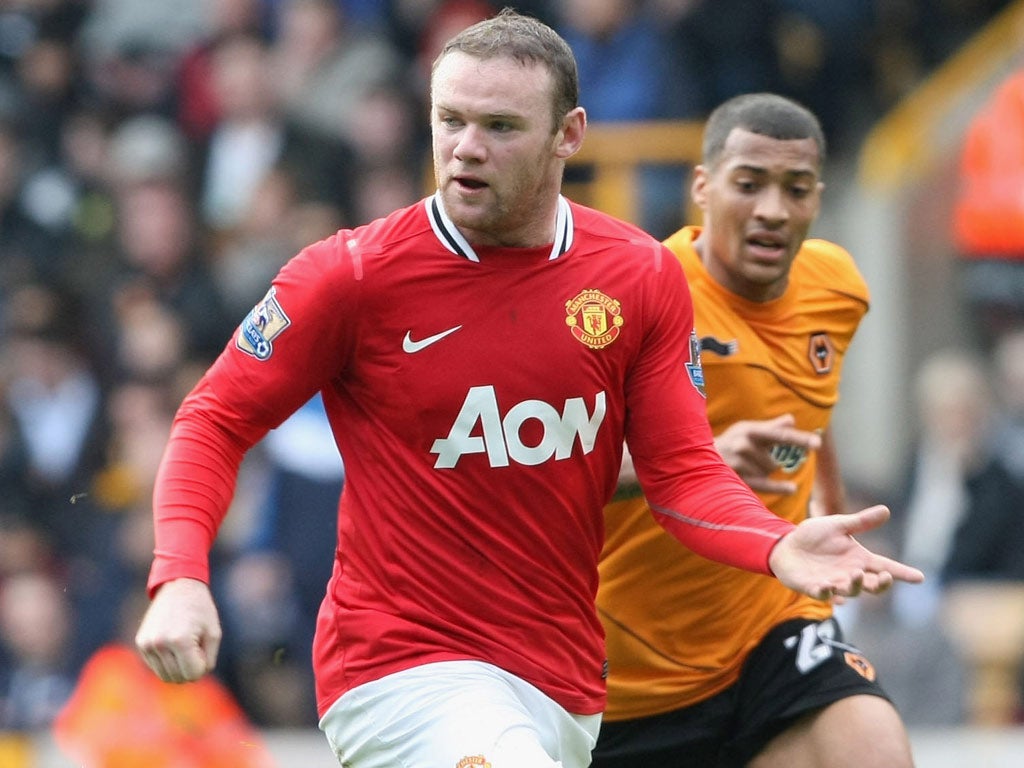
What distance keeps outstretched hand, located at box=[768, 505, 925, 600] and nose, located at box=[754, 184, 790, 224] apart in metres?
1.37

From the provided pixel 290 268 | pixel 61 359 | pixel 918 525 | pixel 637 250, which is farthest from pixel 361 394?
pixel 61 359

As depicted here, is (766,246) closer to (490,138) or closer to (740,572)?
(740,572)

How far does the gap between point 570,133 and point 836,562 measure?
4.29 feet

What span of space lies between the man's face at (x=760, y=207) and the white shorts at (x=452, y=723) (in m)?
1.49

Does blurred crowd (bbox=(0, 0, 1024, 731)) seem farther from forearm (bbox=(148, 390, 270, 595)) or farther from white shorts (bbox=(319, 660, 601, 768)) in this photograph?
forearm (bbox=(148, 390, 270, 595))

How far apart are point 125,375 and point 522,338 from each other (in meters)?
6.79

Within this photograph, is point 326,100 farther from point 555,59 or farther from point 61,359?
point 555,59

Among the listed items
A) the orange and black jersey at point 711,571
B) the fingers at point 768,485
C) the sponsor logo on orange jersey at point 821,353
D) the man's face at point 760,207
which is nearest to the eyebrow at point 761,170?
the man's face at point 760,207

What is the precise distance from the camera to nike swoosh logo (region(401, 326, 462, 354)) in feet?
15.6

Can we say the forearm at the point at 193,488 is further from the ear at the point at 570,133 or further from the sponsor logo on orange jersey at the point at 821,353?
A: the sponsor logo on orange jersey at the point at 821,353

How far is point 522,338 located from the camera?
15.8ft

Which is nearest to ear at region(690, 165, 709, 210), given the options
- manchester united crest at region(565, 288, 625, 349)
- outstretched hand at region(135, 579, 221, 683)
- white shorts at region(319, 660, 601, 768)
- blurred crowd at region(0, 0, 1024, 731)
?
manchester united crest at region(565, 288, 625, 349)

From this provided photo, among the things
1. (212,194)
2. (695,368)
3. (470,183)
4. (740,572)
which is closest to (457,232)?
(470,183)

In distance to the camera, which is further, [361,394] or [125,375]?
[125,375]
